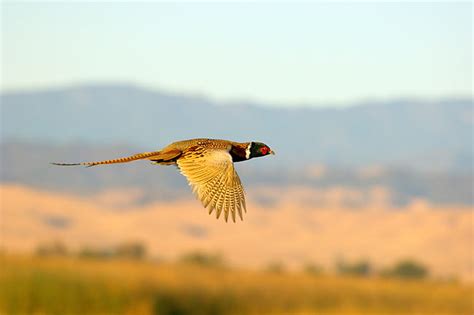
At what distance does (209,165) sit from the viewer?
19.7 feet

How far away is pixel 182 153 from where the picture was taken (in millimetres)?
6070

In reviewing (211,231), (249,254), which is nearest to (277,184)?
(211,231)

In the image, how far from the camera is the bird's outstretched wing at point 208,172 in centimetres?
595

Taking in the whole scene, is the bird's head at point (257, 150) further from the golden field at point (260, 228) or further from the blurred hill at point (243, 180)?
the blurred hill at point (243, 180)

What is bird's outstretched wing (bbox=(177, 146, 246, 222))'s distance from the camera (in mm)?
5950

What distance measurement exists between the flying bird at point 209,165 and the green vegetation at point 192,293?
18010 millimetres

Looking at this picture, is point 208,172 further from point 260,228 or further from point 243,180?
point 243,180

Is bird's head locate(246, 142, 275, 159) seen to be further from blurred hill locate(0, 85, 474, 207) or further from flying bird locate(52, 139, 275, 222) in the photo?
blurred hill locate(0, 85, 474, 207)

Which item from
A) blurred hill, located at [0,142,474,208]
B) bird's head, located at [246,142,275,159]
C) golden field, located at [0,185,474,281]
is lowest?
golden field, located at [0,185,474,281]

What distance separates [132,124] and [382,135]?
170 feet

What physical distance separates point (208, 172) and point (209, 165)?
0.20 ft

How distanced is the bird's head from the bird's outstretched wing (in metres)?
0.18

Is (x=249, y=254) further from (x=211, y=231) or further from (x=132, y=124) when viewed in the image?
(x=132, y=124)

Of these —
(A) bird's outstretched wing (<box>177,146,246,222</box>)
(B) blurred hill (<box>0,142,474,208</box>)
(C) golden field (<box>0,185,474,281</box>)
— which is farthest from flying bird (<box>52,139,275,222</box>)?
(B) blurred hill (<box>0,142,474,208</box>)
